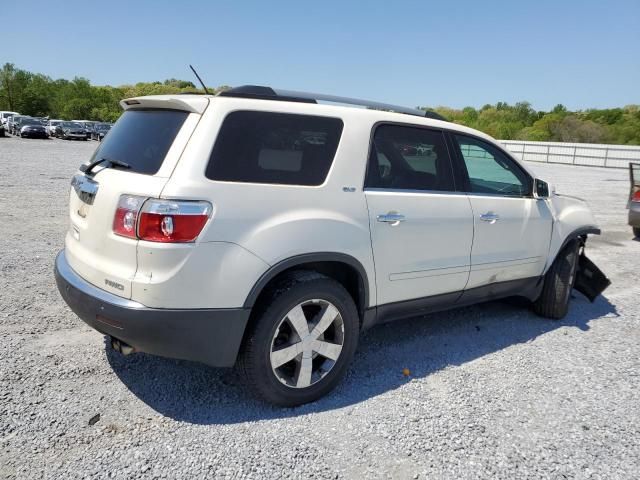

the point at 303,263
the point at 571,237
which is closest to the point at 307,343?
Result: the point at 303,263

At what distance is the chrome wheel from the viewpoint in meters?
2.87

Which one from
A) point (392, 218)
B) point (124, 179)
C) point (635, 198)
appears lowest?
point (635, 198)

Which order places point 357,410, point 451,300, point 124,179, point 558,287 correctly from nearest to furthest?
1. point 124,179
2. point 357,410
3. point 451,300
4. point 558,287

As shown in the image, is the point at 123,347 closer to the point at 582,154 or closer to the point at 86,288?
the point at 86,288

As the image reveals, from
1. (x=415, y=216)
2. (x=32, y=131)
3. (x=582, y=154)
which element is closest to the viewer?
(x=415, y=216)

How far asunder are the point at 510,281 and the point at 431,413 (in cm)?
174

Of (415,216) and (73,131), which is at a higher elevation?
(73,131)

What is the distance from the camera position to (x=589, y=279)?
16.8 ft

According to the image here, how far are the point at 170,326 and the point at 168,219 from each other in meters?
0.56

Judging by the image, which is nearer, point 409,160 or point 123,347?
point 123,347

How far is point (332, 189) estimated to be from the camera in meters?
2.95

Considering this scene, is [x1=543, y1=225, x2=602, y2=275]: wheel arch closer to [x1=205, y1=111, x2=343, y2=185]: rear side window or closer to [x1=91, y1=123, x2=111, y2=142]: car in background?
[x1=205, y1=111, x2=343, y2=185]: rear side window

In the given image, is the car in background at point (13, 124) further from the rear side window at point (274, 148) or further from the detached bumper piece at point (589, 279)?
the detached bumper piece at point (589, 279)

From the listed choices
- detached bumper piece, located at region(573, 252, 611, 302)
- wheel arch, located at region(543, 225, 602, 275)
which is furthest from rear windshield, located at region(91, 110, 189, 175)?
detached bumper piece, located at region(573, 252, 611, 302)
